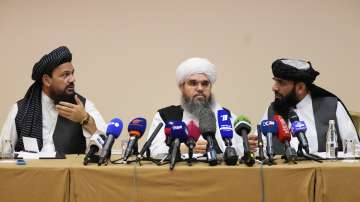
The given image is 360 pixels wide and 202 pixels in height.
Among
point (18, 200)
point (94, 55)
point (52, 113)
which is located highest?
point (94, 55)

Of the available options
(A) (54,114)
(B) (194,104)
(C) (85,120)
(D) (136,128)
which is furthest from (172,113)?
(D) (136,128)

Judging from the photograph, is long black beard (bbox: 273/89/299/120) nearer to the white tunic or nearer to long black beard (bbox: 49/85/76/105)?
the white tunic

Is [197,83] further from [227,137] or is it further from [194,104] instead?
[227,137]

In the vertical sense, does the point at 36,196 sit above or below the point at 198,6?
below

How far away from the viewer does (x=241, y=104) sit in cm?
538

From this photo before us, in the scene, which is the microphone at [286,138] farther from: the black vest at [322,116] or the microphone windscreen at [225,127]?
the black vest at [322,116]

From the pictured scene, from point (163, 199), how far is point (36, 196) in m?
0.72

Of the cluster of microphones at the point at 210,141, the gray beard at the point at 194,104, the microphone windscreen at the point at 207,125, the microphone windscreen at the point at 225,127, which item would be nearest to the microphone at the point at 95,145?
the cluster of microphones at the point at 210,141

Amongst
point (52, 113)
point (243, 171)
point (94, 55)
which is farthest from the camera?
point (94, 55)

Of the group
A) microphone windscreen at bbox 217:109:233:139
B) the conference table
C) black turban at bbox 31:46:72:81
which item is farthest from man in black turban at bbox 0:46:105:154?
microphone windscreen at bbox 217:109:233:139

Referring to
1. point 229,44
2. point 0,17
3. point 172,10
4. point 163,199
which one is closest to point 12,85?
point 0,17

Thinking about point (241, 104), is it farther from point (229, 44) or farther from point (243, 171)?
point (243, 171)

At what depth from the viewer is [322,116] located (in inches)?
161

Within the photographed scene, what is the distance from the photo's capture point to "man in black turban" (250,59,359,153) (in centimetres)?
399
